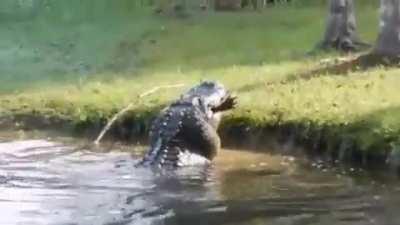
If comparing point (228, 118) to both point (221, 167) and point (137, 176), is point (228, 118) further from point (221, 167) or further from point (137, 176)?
point (137, 176)

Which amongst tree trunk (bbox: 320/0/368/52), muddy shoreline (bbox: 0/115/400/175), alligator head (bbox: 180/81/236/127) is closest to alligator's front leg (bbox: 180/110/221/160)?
alligator head (bbox: 180/81/236/127)

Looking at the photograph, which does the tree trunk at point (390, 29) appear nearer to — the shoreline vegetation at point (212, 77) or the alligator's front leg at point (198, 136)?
the shoreline vegetation at point (212, 77)

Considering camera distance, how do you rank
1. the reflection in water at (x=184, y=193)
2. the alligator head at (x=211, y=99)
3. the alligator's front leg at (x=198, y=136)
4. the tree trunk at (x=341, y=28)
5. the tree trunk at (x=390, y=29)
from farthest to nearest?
the tree trunk at (x=341, y=28) < the tree trunk at (x=390, y=29) < the alligator head at (x=211, y=99) < the alligator's front leg at (x=198, y=136) < the reflection in water at (x=184, y=193)

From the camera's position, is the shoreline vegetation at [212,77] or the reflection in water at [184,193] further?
the shoreline vegetation at [212,77]

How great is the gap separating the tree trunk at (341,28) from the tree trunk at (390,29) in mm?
1766

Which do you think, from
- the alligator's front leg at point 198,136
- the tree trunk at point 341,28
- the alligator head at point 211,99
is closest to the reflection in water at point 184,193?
the alligator's front leg at point 198,136

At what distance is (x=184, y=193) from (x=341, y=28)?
989 cm

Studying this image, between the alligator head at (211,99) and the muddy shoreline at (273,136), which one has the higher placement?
the alligator head at (211,99)

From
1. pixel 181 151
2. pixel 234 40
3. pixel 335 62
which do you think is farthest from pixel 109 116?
pixel 234 40

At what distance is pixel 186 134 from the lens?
1432 centimetres

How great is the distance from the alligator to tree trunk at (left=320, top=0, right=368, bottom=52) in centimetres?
680

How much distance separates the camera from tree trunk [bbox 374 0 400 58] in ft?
62.6

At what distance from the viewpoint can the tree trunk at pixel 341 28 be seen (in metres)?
21.1

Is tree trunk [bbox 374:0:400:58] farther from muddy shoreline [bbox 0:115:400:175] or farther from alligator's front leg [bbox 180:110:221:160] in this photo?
alligator's front leg [bbox 180:110:221:160]
